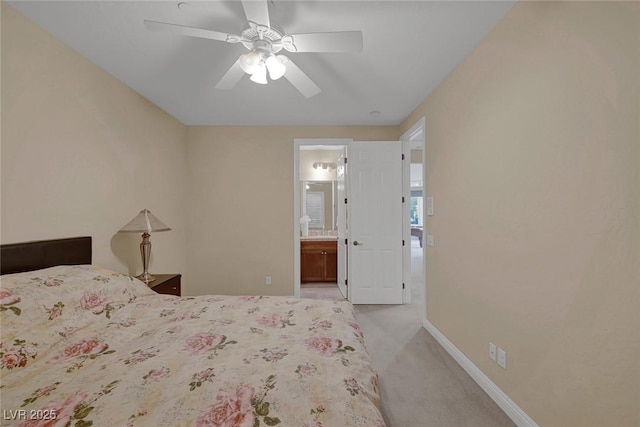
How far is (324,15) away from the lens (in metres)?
1.70

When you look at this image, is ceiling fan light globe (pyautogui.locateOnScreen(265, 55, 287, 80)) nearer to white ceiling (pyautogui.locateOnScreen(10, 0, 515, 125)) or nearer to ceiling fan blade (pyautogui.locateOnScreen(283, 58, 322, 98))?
ceiling fan blade (pyautogui.locateOnScreen(283, 58, 322, 98))

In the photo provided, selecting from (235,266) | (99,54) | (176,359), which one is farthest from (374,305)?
(99,54)

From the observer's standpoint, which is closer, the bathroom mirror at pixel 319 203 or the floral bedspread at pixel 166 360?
the floral bedspread at pixel 166 360

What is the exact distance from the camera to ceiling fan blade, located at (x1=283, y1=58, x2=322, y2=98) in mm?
1772

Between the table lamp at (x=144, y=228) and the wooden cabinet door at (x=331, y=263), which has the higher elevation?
the table lamp at (x=144, y=228)

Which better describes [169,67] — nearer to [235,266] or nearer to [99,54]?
[99,54]

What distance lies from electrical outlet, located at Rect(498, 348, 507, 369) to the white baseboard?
0.18 m

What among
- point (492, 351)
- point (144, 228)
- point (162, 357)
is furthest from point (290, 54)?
point (492, 351)

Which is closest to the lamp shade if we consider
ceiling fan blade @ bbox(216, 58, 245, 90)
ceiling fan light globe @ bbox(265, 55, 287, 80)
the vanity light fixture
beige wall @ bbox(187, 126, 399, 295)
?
beige wall @ bbox(187, 126, 399, 295)

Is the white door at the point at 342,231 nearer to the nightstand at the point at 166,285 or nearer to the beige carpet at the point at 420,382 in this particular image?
the beige carpet at the point at 420,382

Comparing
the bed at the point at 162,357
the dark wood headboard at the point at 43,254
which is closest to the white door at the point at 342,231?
the bed at the point at 162,357

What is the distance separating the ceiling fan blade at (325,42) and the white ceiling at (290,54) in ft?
0.49

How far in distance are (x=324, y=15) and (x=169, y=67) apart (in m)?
1.47

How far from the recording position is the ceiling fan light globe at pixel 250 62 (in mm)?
1626
